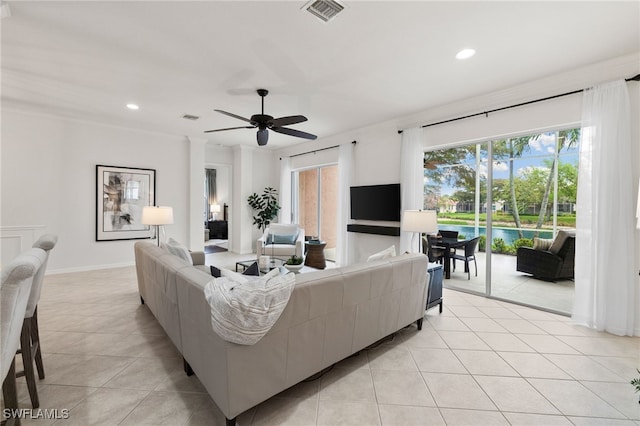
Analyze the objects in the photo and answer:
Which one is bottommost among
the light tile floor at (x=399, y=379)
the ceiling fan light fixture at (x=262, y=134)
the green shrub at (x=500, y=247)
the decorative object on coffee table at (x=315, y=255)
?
the light tile floor at (x=399, y=379)

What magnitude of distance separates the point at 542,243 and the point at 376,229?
7.97 ft

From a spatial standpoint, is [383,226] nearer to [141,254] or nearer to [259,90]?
[259,90]

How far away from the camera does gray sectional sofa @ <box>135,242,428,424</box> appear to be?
1.56 metres

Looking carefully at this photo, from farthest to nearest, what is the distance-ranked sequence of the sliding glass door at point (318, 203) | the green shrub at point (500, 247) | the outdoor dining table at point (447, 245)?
the sliding glass door at point (318, 203) → the outdoor dining table at point (447, 245) → the green shrub at point (500, 247)

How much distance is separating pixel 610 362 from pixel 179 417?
3.30 meters

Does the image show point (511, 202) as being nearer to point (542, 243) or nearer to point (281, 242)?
point (542, 243)

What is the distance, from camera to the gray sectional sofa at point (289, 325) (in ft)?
5.13

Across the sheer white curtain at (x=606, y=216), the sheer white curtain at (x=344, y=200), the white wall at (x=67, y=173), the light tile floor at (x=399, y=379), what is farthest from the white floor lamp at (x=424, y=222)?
the white wall at (x=67, y=173)

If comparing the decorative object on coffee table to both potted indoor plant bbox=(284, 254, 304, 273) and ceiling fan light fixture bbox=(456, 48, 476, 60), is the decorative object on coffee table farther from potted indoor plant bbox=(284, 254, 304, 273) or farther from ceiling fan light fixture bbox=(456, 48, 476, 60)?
ceiling fan light fixture bbox=(456, 48, 476, 60)

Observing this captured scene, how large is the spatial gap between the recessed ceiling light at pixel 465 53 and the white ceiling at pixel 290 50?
0.20ft

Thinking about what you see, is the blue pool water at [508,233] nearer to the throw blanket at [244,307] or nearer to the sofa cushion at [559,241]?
the sofa cushion at [559,241]

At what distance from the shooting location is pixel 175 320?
7.02 feet

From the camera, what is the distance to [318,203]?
706 cm

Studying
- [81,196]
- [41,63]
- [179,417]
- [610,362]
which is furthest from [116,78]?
[610,362]
